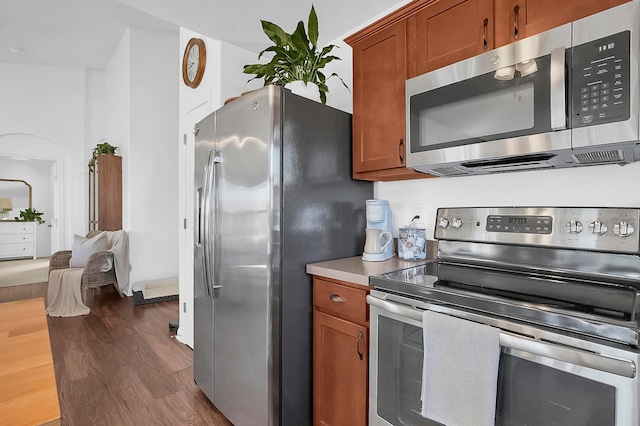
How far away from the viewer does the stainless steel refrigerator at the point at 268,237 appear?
165 centimetres

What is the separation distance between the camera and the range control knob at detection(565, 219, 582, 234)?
1355mm

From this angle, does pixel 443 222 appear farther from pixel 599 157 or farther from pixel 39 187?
pixel 39 187

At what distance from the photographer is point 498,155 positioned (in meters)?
1.39

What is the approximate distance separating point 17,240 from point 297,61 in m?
8.97

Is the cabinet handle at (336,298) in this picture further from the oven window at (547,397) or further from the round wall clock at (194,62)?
the round wall clock at (194,62)

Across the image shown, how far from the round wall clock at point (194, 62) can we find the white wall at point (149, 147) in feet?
6.64

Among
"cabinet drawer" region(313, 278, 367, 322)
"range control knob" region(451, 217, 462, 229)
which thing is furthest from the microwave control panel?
"cabinet drawer" region(313, 278, 367, 322)

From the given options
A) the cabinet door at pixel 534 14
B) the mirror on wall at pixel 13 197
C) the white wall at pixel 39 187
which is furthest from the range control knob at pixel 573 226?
the mirror on wall at pixel 13 197

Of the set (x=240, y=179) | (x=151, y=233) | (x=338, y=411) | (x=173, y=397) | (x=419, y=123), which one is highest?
(x=419, y=123)

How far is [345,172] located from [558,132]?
3.52 ft

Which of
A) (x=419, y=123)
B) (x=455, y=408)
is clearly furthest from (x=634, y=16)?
(x=455, y=408)

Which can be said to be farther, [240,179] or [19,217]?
[19,217]

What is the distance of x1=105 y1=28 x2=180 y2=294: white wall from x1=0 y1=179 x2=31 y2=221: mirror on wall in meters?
4.91

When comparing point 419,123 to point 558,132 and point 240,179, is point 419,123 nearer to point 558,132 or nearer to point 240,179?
point 558,132
